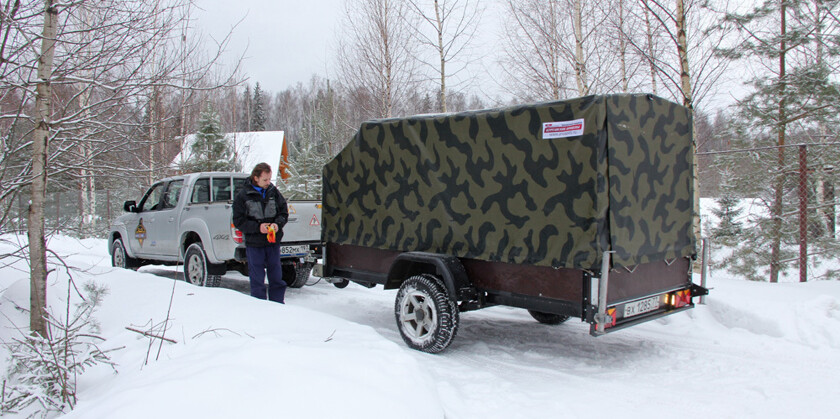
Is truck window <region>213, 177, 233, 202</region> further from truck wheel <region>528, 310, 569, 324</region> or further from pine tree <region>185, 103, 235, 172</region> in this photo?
pine tree <region>185, 103, 235, 172</region>

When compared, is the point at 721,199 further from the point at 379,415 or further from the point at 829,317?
the point at 379,415

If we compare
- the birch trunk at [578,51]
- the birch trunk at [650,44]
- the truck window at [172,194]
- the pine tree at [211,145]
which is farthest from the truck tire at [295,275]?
the pine tree at [211,145]

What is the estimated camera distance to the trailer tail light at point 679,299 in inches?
186

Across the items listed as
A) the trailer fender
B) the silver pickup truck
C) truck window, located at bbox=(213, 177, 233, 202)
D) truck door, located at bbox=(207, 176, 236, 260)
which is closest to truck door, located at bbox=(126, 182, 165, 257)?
the silver pickup truck

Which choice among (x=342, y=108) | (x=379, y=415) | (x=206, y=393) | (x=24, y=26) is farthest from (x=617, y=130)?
(x=342, y=108)

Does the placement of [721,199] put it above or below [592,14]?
below

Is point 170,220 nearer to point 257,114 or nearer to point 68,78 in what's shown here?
point 68,78

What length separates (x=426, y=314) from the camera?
194 inches

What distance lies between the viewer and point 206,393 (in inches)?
109

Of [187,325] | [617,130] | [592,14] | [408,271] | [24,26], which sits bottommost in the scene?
[187,325]

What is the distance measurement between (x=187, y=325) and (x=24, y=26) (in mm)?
3202

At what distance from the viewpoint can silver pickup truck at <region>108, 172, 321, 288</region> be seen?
7.38 m

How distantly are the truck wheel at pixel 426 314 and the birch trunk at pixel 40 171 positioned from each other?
11.2 feet

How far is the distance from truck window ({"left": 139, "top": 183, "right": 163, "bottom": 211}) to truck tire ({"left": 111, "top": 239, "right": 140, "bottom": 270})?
118cm
